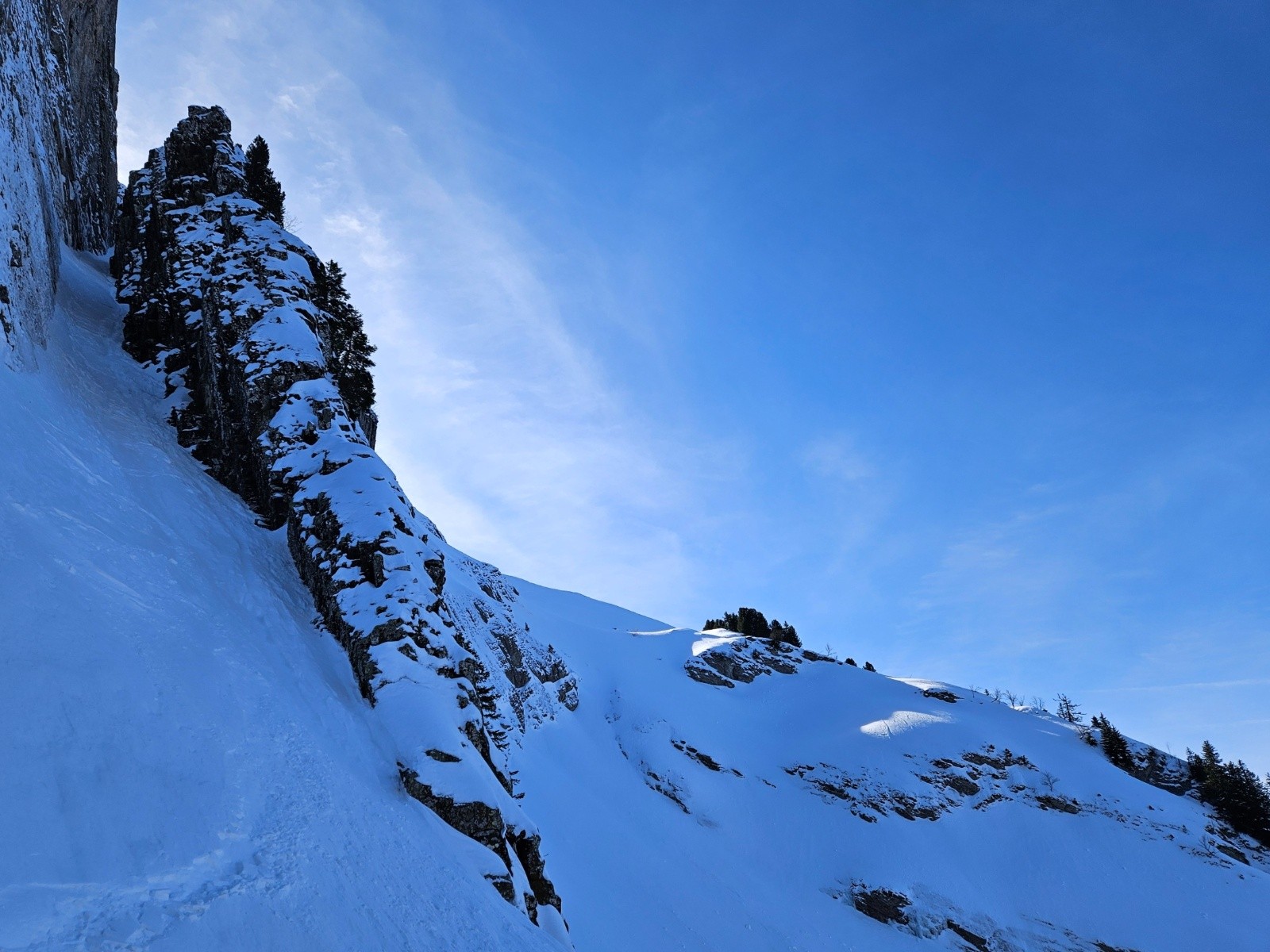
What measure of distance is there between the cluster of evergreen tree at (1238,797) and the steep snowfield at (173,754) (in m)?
52.9

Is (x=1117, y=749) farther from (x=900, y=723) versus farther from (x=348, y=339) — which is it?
(x=348, y=339)

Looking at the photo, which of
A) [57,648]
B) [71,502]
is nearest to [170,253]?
[71,502]

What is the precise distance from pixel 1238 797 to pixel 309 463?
6006 centimetres

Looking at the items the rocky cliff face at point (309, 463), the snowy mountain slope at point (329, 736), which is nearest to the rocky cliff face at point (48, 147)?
the snowy mountain slope at point (329, 736)

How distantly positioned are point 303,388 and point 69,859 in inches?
653

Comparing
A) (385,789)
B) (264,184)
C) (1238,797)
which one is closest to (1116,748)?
(1238,797)

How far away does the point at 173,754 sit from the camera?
8.46 m

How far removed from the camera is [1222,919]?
30.5m

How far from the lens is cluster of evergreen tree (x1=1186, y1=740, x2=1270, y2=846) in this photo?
38.9 meters

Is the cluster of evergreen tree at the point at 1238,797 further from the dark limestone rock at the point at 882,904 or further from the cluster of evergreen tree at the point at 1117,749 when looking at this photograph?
the dark limestone rock at the point at 882,904

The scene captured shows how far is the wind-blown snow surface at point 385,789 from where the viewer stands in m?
7.19

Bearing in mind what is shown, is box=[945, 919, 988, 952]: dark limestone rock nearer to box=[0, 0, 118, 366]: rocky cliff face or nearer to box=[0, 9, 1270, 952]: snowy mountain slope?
box=[0, 9, 1270, 952]: snowy mountain slope

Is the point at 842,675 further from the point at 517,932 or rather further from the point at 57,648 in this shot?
the point at 57,648

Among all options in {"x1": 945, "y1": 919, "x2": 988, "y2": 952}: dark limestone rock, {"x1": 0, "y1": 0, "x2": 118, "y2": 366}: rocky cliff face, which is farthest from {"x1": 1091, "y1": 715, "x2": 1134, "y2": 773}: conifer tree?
{"x1": 0, "y1": 0, "x2": 118, "y2": 366}: rocky cliff face
